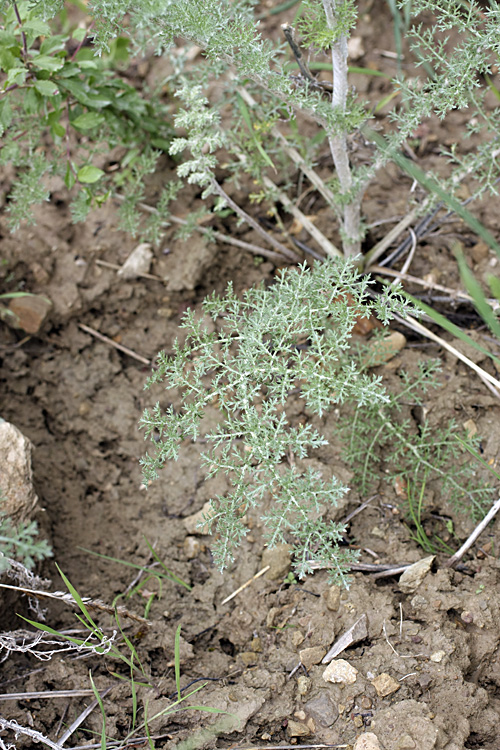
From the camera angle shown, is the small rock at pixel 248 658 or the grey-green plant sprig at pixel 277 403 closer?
the grey-green plant sprig at pixel 277 403

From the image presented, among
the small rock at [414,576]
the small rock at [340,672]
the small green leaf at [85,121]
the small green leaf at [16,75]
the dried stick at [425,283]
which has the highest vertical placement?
the small green leaf at [16,75]

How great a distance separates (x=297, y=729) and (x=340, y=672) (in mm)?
203

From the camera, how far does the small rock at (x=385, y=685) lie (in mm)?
1768

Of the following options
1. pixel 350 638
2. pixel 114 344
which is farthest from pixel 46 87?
pixel 350 638

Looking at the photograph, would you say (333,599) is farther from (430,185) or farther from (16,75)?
(16,75)

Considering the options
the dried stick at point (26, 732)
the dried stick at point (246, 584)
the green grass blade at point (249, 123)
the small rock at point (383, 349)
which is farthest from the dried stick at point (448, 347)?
the dried stick at point (26, 732)

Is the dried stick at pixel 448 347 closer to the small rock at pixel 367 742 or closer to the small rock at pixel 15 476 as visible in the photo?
the small rock at pixel 367 742

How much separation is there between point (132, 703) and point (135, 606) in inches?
15.3

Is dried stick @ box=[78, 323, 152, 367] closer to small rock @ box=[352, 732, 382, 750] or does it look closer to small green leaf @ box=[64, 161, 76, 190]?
small green leaf @ box=[64, 161, 76, 190]

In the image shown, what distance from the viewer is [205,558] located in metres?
2.39

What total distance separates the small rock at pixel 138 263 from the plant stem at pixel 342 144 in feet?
3.26

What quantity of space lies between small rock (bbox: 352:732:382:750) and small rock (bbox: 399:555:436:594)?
493mm

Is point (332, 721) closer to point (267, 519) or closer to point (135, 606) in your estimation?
point (267, 519)

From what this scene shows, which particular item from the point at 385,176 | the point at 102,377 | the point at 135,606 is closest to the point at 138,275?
the point at 102,377
